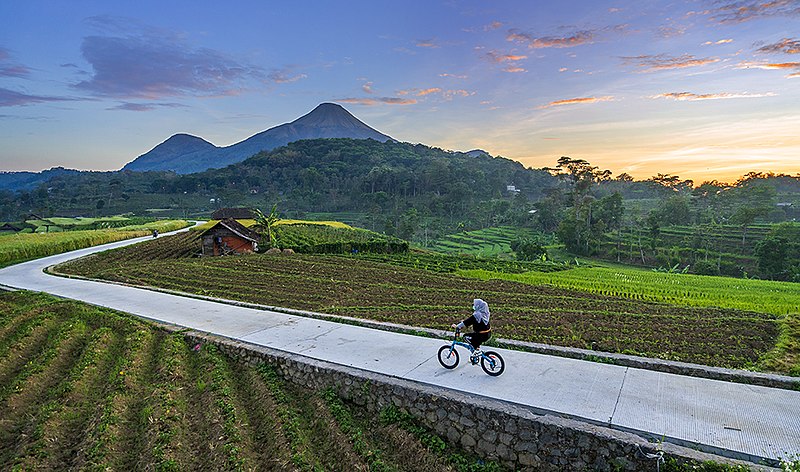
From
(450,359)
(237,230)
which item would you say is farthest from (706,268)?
(237,230)

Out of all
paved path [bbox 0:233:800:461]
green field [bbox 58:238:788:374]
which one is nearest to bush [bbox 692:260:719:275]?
green field [bbox 58:238:788:374]

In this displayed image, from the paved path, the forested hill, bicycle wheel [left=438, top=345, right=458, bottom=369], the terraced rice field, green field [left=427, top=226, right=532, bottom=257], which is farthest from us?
the forested hill

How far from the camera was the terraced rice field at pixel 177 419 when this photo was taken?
517cm

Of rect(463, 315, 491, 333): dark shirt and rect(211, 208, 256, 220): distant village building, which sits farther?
rect(211, 208, 256, 220): distant village building

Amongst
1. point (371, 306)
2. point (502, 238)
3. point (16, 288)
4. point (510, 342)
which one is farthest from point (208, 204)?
point (510, 342)

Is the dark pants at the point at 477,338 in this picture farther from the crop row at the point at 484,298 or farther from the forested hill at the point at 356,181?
the forested hill at the point at 356,181

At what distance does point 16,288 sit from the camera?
14.3m

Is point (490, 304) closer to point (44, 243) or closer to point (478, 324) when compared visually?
point (478, 324)

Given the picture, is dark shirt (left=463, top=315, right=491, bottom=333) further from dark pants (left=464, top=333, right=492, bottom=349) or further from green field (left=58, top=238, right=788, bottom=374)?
green field (left=58, top=238, right=788, bottom=374)

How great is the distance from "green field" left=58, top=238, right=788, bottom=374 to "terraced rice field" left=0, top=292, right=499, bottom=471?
384cm

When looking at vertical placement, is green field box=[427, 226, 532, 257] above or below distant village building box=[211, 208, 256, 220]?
below

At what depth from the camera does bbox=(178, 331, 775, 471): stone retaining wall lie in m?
4.50

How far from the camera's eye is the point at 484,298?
547 inches

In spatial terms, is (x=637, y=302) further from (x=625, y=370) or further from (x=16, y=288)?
(x=16, y=288)
